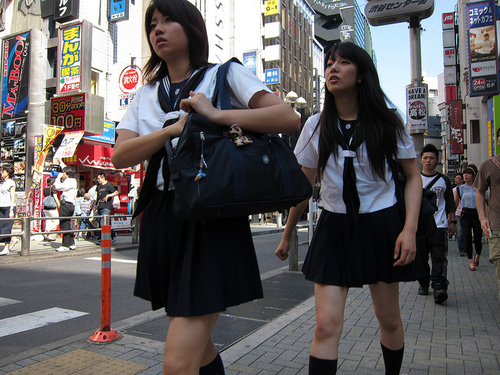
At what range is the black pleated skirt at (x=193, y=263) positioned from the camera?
4.95 feet

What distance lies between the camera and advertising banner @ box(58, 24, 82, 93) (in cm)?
1598

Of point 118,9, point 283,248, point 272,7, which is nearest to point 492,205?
point 283,248

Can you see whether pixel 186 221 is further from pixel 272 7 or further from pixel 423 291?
pixel 272 7

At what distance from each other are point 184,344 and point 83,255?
376 inches

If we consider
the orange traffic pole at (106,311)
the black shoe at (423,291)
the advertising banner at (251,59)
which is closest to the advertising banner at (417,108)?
the black shoe at (423,291)

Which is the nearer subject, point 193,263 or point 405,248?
point 193,263

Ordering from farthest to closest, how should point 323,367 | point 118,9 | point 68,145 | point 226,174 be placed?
point 118,9 → point 68,145 → point 323,367 → point 226,174

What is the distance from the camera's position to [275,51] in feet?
106

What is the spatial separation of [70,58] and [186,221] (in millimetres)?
16709

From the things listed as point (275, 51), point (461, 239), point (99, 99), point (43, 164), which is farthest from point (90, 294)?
point (275, 51)

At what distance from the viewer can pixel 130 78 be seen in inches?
592

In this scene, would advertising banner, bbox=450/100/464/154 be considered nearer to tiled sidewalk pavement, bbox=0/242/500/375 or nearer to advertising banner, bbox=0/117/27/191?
advertising banner, bbox=0/117/27/191

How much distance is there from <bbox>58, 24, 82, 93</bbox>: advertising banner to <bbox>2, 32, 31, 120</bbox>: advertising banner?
1.63m

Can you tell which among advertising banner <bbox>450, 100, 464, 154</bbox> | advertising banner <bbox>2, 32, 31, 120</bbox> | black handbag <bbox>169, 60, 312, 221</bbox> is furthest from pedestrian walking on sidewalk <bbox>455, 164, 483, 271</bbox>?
advertising banner <bbox>450, 100, 464, 154</bbox>
